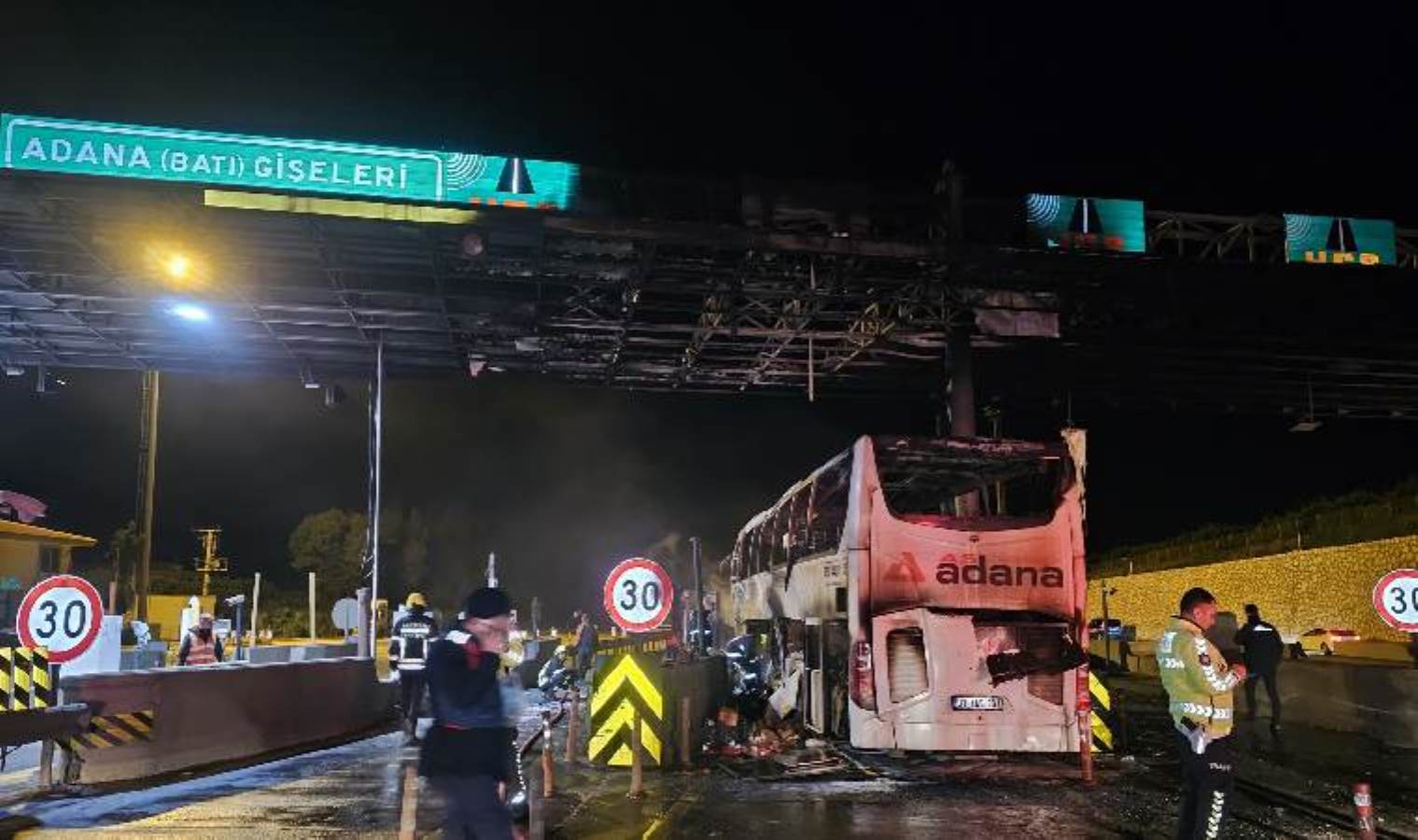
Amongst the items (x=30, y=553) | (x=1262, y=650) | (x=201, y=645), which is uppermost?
(x=30, y=553)

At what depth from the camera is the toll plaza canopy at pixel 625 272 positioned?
53.6ft

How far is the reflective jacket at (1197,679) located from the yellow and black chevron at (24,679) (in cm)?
980

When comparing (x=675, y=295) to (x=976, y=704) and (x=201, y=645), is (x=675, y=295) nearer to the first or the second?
(x=201, y=645)

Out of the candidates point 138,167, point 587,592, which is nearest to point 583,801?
point 138,167

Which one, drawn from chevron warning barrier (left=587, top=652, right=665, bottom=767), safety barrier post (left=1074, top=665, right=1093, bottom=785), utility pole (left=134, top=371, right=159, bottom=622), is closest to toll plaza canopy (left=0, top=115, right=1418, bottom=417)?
utility pole (left=134, top=371, right=159, bottom=622)

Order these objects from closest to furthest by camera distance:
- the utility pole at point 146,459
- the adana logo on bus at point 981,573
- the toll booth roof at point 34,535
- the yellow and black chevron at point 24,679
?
the yellow and black chevron at point 24,679 → the adana logo on bus at point 981,573 → the utility pole at point 146,459 → the toll booth roof at point 34,535

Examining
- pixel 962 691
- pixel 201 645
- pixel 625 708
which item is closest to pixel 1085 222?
pixel 962 691

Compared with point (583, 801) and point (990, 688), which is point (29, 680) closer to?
point (583, 801)

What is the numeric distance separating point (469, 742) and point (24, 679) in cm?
790

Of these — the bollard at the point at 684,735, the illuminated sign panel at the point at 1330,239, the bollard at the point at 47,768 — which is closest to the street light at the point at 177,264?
the bollard at the point at 47,768

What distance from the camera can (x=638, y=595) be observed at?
12.0 metres

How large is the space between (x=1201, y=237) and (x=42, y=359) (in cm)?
2159

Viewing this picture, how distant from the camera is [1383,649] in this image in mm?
31031

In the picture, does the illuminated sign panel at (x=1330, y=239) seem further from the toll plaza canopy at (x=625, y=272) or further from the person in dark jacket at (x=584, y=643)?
the person in dark jacket at (x=584, y=643)
